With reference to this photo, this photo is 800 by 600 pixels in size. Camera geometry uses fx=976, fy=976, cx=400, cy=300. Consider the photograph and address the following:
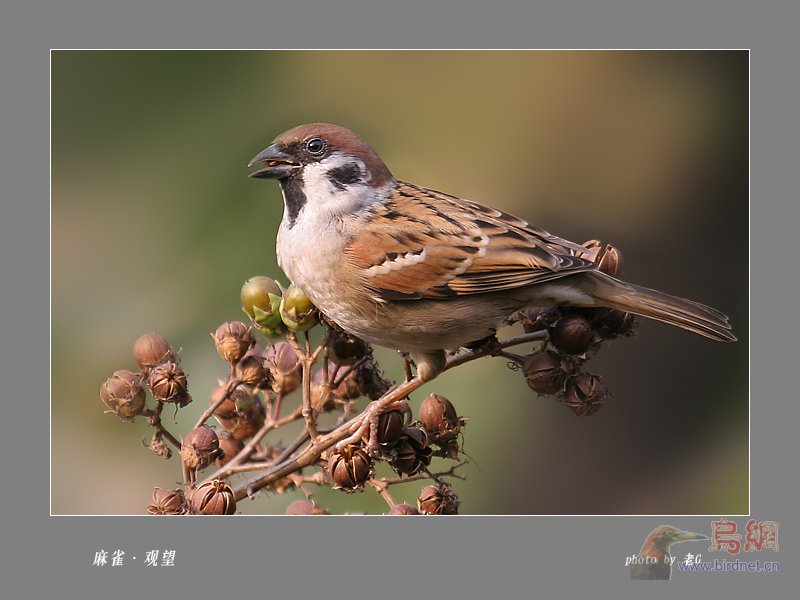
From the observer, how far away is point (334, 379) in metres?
2.90

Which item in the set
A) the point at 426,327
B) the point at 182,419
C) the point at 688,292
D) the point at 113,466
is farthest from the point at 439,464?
the point at 688,292

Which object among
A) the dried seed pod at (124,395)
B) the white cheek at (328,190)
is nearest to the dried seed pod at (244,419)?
the dried seed pod at (124,395)

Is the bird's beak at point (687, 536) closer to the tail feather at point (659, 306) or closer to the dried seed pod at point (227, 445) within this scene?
the tail feather at point (659, 306)

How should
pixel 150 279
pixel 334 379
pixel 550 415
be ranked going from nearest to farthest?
1. pixel 334 379
2. pixel 150 279
3. pixel 550 415

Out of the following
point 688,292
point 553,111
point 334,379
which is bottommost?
point 334,379

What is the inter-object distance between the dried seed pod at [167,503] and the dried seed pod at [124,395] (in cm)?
31

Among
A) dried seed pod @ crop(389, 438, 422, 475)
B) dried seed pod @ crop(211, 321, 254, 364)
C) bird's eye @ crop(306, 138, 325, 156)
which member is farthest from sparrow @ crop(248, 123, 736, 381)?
dried seed pod @ crop(389, 438, 422, 475)

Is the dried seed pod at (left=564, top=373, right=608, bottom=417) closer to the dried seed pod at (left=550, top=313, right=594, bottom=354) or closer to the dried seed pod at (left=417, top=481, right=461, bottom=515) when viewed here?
the dried seed pod at (left=550, top=313, right=594, bottom=354)

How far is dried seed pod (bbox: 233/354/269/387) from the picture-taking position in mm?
2906

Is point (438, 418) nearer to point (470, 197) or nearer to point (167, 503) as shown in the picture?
point (167, 503)

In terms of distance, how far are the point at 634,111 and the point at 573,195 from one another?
47 centimetres

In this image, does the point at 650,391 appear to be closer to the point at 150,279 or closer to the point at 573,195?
the point at 573,195

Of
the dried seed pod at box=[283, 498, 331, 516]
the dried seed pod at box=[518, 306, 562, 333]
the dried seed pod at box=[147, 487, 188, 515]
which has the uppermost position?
the dried seed pod at box=[518, 306, 562, 333]

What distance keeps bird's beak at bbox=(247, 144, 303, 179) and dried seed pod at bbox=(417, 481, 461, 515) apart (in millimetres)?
1073
